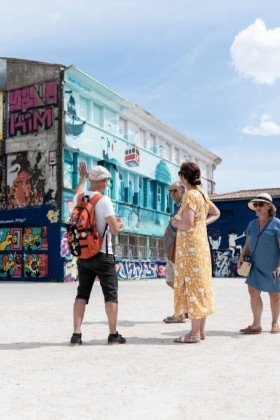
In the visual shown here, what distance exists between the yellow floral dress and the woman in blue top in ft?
2.78

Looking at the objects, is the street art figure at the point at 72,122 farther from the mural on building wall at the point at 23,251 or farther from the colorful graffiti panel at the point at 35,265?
the colorful graffiti panel at the point at 35,265

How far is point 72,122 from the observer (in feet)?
74.0

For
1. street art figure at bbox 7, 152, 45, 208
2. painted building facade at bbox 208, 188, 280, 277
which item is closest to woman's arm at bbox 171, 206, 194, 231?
street art figure at bbox 7, 152, 45, 208

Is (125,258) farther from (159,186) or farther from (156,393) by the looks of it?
(156,393)

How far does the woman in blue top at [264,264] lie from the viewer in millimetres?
6023

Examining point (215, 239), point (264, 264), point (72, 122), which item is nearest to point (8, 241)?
point (72, 122)

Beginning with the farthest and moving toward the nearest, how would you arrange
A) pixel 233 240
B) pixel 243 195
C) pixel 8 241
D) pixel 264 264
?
pixel 243 195 → pixel 233 240 → pixel 8 241 → pixel 264 264

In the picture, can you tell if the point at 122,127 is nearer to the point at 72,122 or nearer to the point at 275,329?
the point at 72,122

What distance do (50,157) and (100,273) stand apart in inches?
692

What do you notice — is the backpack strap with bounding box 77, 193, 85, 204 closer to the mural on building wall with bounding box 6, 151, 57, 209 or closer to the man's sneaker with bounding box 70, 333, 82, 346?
the man's sneaker with bounding box 70, 333, 82, 346

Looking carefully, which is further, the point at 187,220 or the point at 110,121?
the point at 110,121

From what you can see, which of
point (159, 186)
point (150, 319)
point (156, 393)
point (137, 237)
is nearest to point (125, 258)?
point (137, 237)

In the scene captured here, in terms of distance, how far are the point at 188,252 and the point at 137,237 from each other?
22.5 meters

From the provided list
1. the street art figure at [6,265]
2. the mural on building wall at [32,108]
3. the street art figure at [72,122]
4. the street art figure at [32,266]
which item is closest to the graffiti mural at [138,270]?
the street art figure at [32,266]
